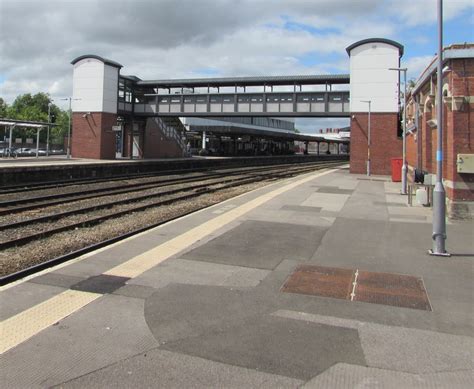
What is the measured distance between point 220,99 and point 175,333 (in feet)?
145

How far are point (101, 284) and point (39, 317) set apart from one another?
1307 mm

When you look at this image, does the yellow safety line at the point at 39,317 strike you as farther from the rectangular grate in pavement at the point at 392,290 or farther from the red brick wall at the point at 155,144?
the red brick wall at the point at 155,144

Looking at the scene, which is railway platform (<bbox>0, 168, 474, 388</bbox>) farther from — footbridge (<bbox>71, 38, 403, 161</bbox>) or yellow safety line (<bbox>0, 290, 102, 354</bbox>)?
footbridge (<bbox>71, 38, 403, 161</bbox>)

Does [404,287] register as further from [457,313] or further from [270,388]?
[270,388]

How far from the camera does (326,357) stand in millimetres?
4285

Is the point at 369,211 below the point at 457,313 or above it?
above

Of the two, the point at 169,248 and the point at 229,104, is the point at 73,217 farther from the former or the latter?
the point at 229,104

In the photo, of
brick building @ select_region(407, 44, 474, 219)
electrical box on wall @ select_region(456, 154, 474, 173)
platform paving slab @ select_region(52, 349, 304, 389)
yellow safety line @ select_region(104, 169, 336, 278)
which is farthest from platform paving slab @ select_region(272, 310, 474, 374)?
brick building @ select_region(407, 44, 474, 219)

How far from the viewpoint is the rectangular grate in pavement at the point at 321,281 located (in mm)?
6246

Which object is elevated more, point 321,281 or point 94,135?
point 94,135

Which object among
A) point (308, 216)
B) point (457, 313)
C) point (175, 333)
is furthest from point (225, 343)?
point (308, 216)

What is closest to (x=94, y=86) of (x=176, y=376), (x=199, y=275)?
(x=199, y=275)

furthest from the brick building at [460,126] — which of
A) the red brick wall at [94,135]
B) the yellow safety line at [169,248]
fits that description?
the red brick wall at [94,135]

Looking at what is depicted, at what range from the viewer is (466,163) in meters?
12.1
